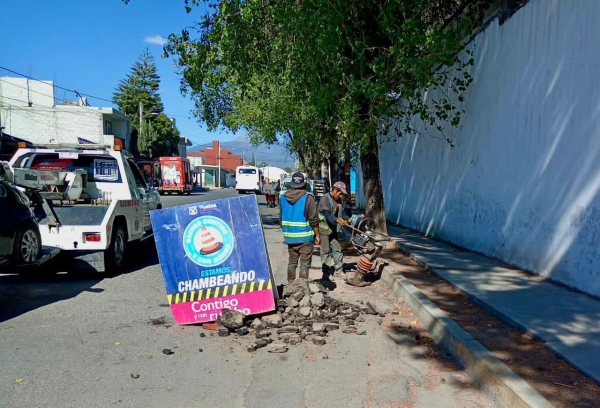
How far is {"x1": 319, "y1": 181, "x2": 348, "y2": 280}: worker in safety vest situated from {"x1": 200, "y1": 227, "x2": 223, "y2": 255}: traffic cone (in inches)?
102

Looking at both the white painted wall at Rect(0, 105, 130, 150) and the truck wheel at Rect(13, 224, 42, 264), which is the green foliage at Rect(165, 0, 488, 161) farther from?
the white painted wall at Rect(0, 105, 130, 150)

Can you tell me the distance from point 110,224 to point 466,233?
24.9 feet

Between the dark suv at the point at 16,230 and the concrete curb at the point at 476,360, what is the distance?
5287 mm

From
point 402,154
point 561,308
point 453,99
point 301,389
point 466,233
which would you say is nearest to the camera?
point 301,389

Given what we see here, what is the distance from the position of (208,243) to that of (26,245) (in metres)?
2.77

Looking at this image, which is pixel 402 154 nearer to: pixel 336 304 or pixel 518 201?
pixel 518 201

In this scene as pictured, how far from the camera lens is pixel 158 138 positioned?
58.5 metres

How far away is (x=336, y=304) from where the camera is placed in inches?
263

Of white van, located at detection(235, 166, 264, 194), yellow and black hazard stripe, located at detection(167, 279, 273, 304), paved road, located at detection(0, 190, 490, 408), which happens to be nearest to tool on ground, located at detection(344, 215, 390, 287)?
paved road, located at detection(0, 190, 490, 408)

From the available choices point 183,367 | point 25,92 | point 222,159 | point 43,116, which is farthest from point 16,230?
point 222,159

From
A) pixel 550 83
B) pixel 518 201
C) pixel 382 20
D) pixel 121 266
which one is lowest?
pixel 121 266

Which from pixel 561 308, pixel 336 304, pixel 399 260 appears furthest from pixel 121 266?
pixel 561 308

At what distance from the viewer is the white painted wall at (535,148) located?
7.07 m

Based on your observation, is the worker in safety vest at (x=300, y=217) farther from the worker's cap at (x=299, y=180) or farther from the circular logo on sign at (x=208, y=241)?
the circular logo on sign at (x=208, y=241)
